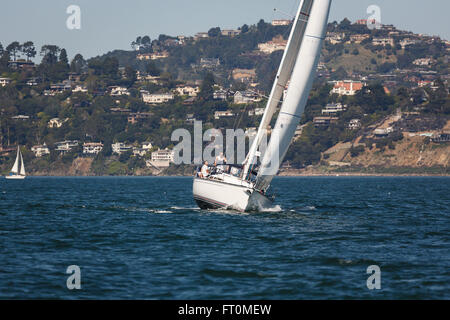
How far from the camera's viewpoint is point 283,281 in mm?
17078

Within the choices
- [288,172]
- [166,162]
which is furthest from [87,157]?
[288,172]

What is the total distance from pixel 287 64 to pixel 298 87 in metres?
1.32

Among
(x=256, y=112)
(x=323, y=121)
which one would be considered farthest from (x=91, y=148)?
(x=323, y=121)

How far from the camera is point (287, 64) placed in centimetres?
2908

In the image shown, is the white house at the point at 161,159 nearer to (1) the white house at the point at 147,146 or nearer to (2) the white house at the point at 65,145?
(1) the white house at the point at 147,146

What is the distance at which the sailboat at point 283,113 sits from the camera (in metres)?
28.1

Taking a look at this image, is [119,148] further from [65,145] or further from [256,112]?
[256,112]

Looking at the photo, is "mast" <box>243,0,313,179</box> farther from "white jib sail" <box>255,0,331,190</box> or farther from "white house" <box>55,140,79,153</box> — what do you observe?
"white house" <box>55,140,79,153</box>

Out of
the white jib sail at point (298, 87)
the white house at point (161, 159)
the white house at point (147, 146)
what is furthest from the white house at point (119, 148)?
the white jib sail at point (298, 87)

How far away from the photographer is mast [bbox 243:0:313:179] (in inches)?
1131

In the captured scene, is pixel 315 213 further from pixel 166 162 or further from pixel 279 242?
pixel 166 162

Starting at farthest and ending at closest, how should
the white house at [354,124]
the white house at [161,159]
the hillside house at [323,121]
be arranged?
the hillside house at [323,121] → the white house at [161,159] → the white house at [354,124]

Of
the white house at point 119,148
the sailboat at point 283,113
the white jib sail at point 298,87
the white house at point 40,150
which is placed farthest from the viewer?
the white house at point 40,150
